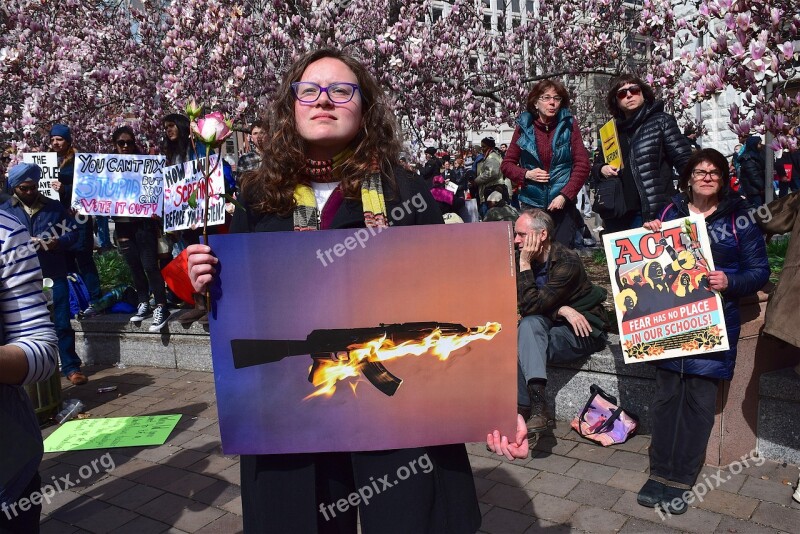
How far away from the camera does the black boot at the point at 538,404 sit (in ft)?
14.8

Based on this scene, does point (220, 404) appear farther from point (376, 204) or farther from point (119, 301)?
point (119, 301)

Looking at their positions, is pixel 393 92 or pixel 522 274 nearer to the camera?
pixel 522 274

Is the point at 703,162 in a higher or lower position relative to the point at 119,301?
higher

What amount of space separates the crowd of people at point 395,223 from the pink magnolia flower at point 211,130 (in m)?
0.06

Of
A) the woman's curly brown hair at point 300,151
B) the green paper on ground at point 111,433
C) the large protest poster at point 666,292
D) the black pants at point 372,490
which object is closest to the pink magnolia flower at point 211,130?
the woman's curly brown hair at point 300,151

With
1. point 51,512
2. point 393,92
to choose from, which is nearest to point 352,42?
point 393,92

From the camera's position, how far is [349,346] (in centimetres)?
176

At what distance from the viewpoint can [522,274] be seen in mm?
4566

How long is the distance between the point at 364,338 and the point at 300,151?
609 millimetres

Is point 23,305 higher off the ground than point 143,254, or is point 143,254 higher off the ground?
point 143,254

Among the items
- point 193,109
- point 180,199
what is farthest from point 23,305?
point 180,199

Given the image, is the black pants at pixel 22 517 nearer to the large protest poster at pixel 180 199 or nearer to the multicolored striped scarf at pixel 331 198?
the multicolored striped scarf at pixel 331 198

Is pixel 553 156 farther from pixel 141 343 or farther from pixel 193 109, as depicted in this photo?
pixel 141 343

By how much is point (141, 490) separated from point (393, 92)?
6.95 meters
